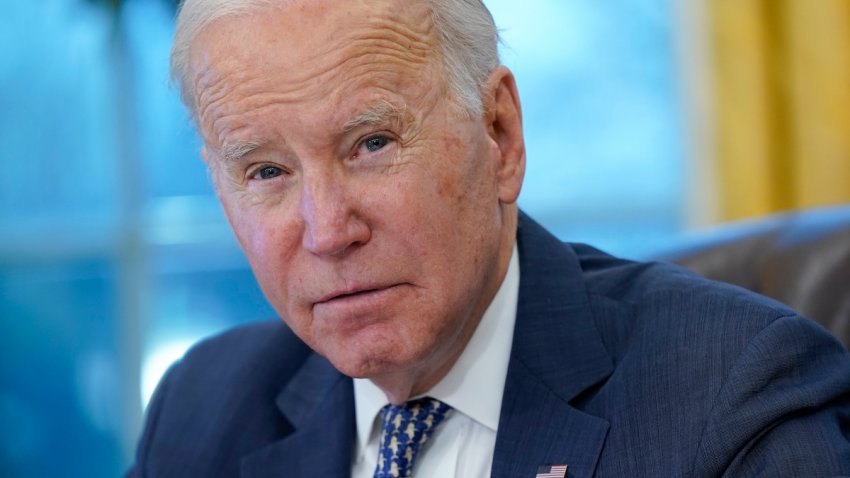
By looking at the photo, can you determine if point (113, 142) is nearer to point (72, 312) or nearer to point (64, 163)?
point (64, 163)

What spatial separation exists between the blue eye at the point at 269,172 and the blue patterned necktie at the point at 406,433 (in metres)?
0.45

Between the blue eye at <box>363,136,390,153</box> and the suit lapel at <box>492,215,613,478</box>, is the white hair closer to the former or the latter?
the blue eye at <box>363,136,390,153</box>

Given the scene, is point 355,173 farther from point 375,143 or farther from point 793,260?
point 793,260

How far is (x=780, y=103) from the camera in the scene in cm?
413

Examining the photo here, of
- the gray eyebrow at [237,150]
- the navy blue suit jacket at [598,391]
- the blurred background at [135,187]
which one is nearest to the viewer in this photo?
the navy blue suit jacket at [598,391]

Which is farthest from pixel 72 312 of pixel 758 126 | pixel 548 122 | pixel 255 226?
pixel 255 226

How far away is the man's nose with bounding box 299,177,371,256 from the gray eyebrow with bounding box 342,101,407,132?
8cm

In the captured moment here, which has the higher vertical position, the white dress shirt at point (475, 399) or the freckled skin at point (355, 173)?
the freckled skin at point (355, 173)

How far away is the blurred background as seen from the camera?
4746 millimetres

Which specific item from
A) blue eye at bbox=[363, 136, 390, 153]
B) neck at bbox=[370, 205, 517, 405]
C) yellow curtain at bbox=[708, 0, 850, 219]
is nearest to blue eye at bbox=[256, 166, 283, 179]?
blue eye at bbox=[363, 136, 390, 153]

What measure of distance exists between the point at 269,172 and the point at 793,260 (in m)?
1.05

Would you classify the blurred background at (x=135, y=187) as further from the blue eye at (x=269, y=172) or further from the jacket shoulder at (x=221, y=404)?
the blue eye at (x=269, y=172)

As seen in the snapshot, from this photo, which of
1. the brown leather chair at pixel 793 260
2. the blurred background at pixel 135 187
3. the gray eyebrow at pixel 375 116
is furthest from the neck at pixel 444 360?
the blurred background at pixel 135 187

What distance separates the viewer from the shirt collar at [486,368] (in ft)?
5.98
